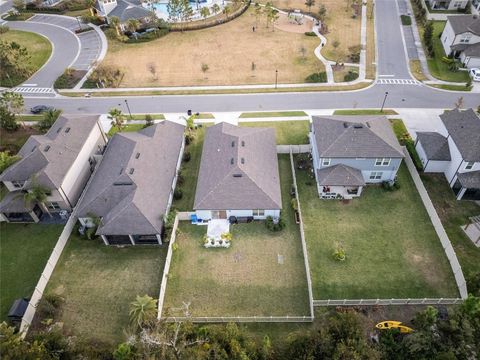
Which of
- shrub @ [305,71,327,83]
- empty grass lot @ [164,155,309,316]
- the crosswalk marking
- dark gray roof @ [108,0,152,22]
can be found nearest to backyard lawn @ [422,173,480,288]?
empty grass lot @ [164,155,309,316]

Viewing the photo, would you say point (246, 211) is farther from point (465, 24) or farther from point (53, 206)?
point (465, 24)

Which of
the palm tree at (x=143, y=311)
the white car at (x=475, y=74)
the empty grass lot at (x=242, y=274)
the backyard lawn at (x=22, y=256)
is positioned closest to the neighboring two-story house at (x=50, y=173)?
the backyard lawn at (x=22, y=256)

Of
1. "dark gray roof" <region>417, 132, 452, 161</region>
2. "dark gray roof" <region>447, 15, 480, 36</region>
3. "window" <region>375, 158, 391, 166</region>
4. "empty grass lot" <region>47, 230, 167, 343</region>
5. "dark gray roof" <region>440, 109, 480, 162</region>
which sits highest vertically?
"dark gray roof" <region>447, 15, 480, 36</region>

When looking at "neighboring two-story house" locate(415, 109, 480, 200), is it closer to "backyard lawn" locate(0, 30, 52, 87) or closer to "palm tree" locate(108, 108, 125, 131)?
"palm tree" locate(108, 108, 125, 131)

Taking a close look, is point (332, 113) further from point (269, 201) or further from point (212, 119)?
point (269, 201)

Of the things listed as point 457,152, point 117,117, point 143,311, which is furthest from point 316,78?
point 143,311

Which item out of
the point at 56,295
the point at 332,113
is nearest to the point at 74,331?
the point at 56,295
